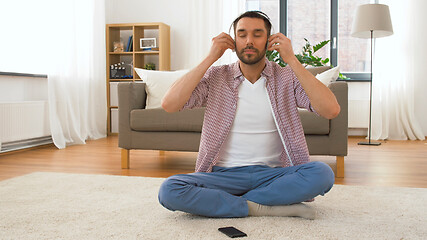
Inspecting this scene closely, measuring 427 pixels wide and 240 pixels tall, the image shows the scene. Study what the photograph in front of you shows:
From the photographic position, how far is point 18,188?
2.32 m

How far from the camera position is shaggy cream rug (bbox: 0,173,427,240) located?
153cm

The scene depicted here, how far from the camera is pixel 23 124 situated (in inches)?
155

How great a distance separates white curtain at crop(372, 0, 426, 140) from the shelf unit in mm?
2573

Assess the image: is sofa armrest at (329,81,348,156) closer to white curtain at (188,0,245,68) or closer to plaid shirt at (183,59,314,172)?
plaid shirt at (183,59,314,172)

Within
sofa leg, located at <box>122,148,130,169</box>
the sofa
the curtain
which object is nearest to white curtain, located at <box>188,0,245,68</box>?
the curtain

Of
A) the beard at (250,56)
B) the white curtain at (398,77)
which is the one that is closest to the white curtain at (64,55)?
the beard at (250,56)

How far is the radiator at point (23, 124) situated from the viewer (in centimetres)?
373

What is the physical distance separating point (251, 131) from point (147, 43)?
13.0 feet

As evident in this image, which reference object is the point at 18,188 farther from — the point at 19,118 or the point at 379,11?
the point at 379,11

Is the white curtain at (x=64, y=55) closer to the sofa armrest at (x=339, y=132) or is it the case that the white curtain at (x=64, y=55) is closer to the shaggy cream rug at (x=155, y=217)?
the shaggy cream rug at (x=155, y=217)

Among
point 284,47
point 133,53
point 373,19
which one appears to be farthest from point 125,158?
point 373,19

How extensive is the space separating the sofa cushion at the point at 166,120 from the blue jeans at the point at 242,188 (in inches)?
45.1

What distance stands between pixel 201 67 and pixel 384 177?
5.27 feet

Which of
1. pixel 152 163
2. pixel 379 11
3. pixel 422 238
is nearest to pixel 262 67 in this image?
pixel 422 238
